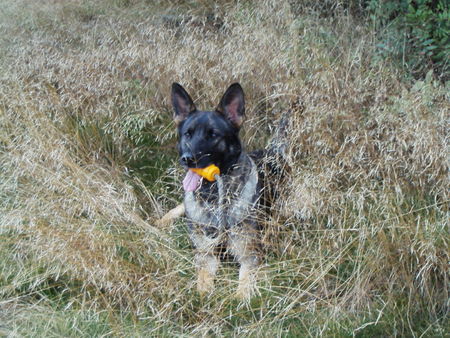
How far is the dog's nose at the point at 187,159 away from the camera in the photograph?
3.38 meters

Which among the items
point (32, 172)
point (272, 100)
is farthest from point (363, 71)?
point (32, 172)

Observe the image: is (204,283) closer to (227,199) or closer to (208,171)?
(227,199)

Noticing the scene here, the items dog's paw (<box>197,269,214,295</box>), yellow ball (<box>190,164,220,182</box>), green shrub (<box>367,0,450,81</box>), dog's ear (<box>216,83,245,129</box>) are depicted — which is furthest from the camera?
green shrub (<box>367,0,450,81</box>)

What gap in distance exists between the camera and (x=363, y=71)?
154 inches

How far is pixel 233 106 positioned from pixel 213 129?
227mm

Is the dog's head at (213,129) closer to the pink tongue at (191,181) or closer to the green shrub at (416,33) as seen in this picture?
the pink tongue at (191,181)

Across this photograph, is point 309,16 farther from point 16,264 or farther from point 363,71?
point 16,264

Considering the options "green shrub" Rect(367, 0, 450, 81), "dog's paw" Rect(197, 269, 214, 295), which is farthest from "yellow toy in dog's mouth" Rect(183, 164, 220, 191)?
"green shrub" Rect(367, 0, 450, 81)

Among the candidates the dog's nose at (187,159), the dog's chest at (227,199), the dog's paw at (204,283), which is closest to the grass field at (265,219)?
the dog's paw at (204,283)

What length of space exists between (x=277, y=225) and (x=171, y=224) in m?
0.72

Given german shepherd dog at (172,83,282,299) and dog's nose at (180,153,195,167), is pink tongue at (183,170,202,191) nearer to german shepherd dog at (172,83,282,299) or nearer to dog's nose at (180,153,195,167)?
german shepherd dog at (172,83,282,299)

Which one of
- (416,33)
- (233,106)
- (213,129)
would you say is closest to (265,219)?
(213,129)

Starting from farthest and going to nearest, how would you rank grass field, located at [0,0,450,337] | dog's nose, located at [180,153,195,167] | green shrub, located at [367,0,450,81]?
green shrub, located at [367,0,450,81]
dog's nose, located at [180,153,195,167]
grass field, located at [0,0,450,337]

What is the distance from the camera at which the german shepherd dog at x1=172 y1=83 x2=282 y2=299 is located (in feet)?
10.6
